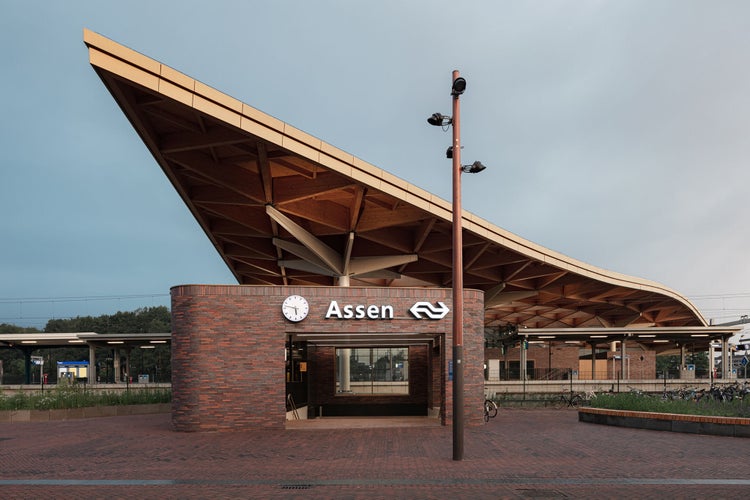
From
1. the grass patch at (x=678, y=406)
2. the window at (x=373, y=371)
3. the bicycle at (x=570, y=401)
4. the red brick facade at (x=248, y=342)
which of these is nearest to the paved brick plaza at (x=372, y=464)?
the red brick facade at (x=248, y=342)

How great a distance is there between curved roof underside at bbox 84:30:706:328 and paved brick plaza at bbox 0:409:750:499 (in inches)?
404

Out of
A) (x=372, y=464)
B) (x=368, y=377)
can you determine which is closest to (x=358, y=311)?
(x=372, y=464)

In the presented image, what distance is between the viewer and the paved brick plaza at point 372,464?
440 inches

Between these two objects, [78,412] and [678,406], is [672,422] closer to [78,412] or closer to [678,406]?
[678,406]

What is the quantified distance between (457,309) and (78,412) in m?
20.4

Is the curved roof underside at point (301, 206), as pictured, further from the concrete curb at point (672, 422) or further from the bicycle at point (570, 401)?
the concrete curb at point (672, 422)

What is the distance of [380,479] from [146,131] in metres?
16.6

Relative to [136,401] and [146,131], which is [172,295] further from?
[136,401]

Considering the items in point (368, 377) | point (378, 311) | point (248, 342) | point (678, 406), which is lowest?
point (368, 377)

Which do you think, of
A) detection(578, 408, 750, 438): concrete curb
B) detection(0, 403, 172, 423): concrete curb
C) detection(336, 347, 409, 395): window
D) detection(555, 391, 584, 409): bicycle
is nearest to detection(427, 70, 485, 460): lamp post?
detection(578, 408, 750, 438): concrete curb

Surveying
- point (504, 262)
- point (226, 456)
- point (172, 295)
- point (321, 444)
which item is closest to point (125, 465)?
point (226, 456)

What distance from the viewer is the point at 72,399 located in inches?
1127

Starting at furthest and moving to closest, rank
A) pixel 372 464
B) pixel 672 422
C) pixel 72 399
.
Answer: pixel 72 399
pixel 672 422
pixel 372 464

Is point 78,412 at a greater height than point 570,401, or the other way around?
point 78,412
